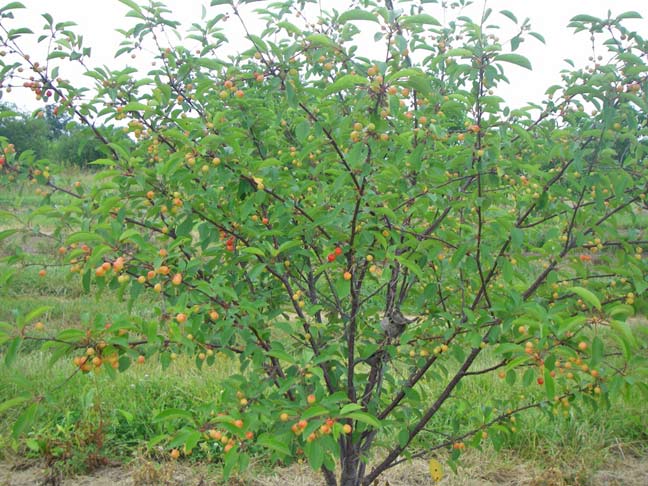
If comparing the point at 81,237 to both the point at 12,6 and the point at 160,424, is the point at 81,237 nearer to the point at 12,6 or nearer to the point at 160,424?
the point at 12,6

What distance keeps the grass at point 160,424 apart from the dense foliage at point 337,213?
0.97m

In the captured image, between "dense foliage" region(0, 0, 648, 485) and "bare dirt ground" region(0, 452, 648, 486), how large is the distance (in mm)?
837

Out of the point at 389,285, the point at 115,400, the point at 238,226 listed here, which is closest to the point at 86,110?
the point at 238,226

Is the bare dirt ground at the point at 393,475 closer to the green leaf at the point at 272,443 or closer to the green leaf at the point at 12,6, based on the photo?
the green leaf at the point at 272,443

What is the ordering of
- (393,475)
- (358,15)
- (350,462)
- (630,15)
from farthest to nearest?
(393,475) → (350,462) → (630,15) → (358,15)

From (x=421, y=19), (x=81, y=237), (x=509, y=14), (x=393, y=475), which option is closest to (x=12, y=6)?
(x=81, y=237)

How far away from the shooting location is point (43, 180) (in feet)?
6.93

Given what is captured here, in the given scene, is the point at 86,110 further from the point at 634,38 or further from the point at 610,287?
the point at 610,287

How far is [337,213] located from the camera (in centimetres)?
177

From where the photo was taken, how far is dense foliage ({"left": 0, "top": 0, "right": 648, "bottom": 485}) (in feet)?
5.47

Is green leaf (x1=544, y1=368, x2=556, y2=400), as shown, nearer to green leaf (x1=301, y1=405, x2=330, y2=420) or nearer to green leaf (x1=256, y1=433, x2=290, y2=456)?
green leaf (x1=301, y1=405, x2=330, y2=420)

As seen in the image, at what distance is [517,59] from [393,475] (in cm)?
245

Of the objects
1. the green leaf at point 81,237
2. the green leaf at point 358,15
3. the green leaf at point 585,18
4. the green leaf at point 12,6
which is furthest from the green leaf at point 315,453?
the green leaf at point 12,6

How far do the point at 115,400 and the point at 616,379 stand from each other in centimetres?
304
